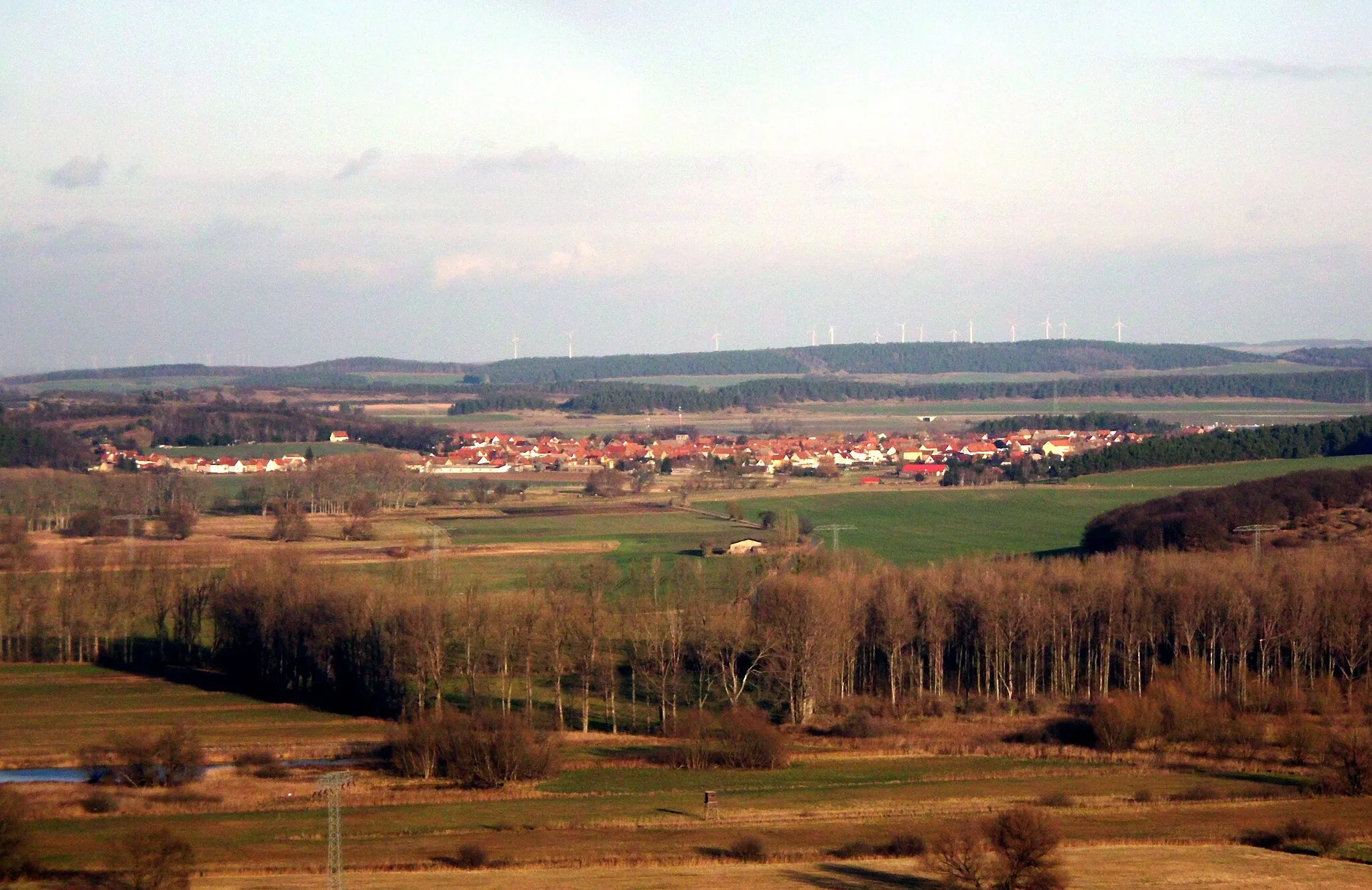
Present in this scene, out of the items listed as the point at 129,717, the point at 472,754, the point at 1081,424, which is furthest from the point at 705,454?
the point at 472,754

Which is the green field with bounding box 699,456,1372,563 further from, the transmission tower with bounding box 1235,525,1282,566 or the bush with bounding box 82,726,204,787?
the bush with bounding box 82,726,204,787

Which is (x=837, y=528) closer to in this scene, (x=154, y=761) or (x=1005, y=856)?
(x=154, y=761)

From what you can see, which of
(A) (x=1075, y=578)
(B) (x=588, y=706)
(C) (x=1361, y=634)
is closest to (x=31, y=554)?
(B) (x=588, y=706)

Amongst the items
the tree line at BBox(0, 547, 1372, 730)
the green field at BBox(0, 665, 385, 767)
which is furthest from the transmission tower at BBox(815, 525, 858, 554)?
the green field at BBox(0, 665, 385, 767)

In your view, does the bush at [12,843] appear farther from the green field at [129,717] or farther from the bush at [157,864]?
the green field at [129,717]

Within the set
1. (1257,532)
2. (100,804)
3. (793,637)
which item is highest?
(1257,532)

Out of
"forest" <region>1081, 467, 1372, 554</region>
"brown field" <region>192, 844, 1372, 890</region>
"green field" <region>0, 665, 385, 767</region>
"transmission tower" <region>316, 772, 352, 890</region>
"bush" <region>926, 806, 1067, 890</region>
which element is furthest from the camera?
"forest" <region>1081, 467, 1372, 554</region>

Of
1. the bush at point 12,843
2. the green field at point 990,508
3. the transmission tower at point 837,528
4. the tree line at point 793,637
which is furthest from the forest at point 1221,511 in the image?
the bush at point 12,843
